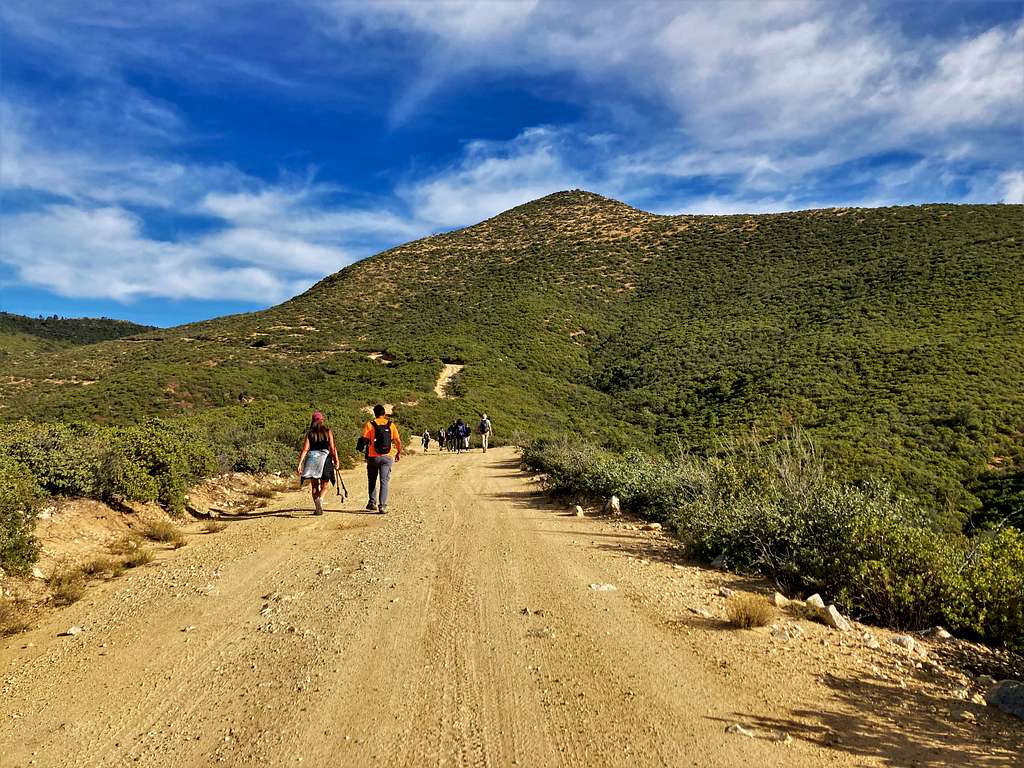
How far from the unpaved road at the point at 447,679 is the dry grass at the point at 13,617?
0.56ft

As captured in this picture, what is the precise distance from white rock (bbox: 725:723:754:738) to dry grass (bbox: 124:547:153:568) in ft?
21.3

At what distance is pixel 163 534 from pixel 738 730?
7604 mm

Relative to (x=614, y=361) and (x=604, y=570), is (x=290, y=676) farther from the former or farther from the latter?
(x=614, y=361)

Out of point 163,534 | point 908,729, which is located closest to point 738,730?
point 908,729

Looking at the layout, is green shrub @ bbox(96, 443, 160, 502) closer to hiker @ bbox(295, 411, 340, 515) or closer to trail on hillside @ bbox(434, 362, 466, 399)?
hiker @ bbox(295, 411, 340, 515)

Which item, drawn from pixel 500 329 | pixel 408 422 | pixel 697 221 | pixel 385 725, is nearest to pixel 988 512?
pixel 385 725

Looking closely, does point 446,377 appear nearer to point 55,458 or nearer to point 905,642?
point 55,458

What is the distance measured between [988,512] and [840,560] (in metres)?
14.4

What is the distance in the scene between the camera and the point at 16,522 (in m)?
5.98

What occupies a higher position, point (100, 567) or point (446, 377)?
point (446, 377)

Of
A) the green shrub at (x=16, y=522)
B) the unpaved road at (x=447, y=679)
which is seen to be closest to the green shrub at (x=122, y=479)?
the green shrub at (x=16, y=522)

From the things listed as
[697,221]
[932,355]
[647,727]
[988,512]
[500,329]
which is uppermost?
[697,221]

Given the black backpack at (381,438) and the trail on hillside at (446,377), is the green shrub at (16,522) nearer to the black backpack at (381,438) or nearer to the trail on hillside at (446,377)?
the black backpack at (381,438)

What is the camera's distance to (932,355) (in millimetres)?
31438
